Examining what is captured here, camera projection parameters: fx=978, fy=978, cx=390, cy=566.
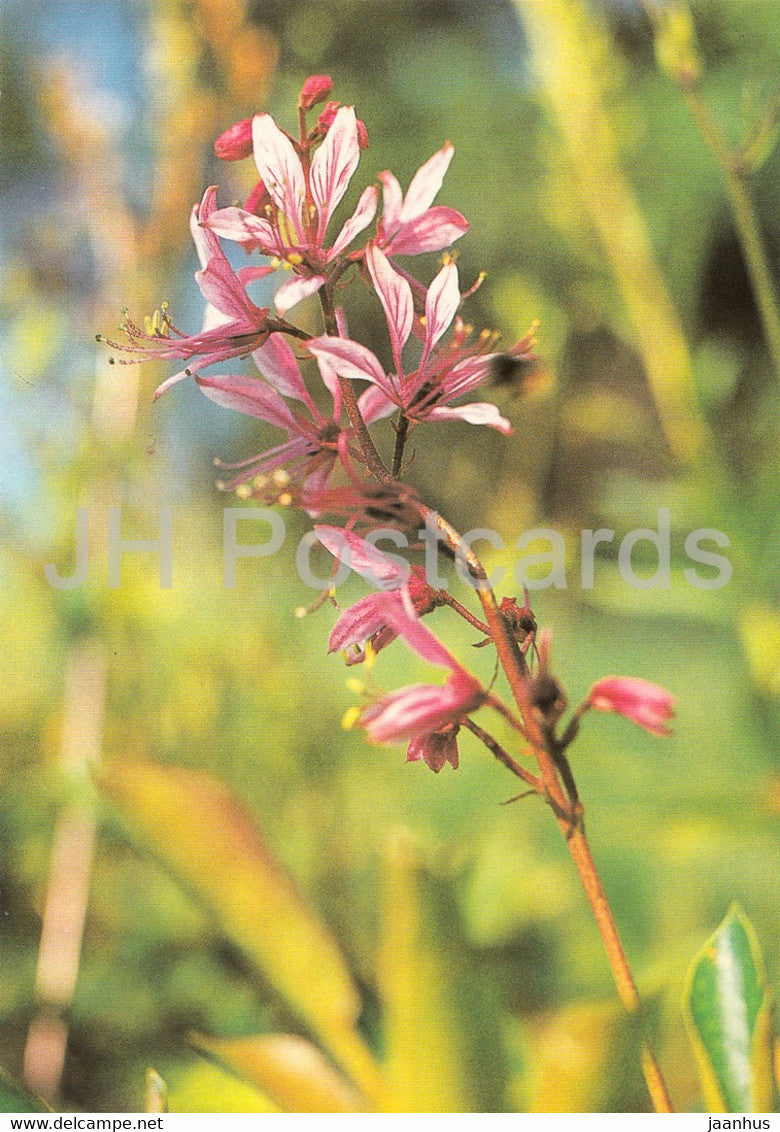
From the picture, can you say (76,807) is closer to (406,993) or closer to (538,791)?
(406,993)

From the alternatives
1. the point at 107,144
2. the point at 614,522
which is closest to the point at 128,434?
the point at 107,144

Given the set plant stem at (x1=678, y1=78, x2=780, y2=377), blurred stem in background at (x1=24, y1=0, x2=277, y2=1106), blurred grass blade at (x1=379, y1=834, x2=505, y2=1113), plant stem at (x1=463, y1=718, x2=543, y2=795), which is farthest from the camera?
blurred stem in background at (x1=24, y1=0, x2=277, y2=1106)

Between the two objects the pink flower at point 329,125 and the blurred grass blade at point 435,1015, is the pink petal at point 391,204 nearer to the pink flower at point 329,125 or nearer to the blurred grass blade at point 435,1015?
the pink flower at point 329,125

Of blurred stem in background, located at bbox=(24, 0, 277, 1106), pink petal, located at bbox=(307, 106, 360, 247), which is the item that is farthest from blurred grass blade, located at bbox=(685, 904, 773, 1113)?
blurred stem in background, located at bbox=(24, 0, 277, 1106)

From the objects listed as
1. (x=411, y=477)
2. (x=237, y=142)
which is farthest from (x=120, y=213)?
(x=237, y=142)

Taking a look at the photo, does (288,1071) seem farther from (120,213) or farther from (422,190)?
(120,213)

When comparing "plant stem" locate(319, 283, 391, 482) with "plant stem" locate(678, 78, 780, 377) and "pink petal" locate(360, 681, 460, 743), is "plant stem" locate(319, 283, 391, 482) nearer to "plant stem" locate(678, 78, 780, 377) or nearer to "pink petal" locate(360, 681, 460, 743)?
"pink petal" locate(360, 681, 460, 743)

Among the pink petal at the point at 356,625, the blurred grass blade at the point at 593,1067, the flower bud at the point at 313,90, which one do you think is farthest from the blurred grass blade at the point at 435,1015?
the flower bud at the point at 313,90

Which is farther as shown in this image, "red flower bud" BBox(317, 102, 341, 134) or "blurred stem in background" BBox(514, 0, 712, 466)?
"blurred stem in background" BBox(514, 0, 712, 466)
